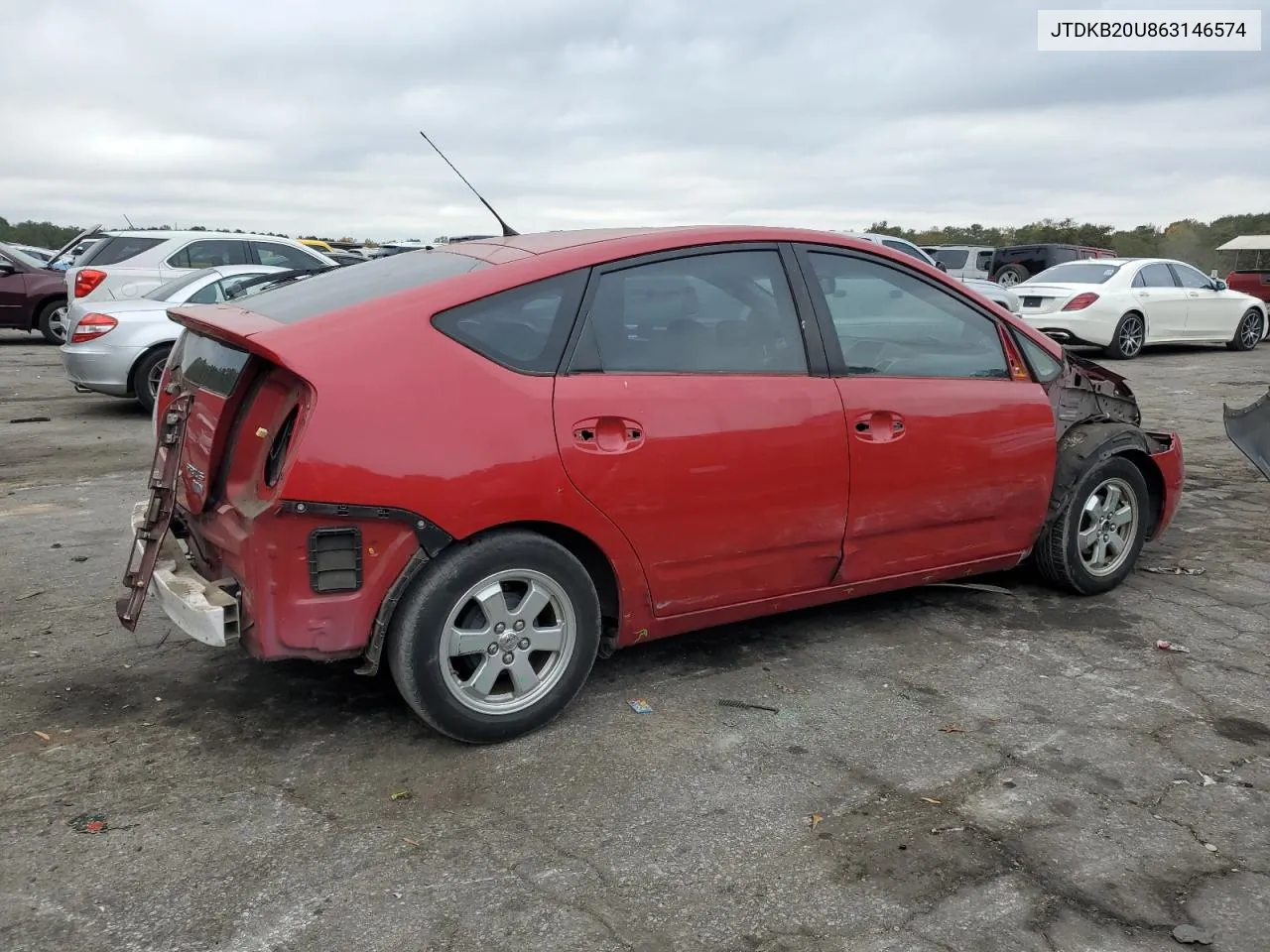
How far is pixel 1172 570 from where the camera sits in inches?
213

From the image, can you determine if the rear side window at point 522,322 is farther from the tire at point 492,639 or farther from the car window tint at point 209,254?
the car window tint at point 209,254

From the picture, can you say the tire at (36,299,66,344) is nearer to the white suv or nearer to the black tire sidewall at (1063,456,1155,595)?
the white suv

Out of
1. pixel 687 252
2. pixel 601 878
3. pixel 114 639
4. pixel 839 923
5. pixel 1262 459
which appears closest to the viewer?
pixel 839 923

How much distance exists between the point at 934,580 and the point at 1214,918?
1.99 meters

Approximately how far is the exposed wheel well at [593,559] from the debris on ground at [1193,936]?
1.85 metres

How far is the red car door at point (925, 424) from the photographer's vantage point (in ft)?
13.3

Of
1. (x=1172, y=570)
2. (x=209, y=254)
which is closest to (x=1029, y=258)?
(x=209, y=254)

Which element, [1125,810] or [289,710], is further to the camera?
[289,710]

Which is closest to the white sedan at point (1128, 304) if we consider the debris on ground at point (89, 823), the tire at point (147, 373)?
the tire at point (147, 373)

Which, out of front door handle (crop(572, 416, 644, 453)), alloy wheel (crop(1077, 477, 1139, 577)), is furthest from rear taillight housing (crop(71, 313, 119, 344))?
alloy wheel (crop(1077, 477, 1139, 577))

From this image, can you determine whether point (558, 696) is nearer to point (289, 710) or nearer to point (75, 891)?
point (289, 710)

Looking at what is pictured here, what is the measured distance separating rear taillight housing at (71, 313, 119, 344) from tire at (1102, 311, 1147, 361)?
12896mm

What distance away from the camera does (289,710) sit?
3676mm

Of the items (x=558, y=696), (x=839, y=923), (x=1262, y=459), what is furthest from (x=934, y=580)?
(x=1262, y=459)
